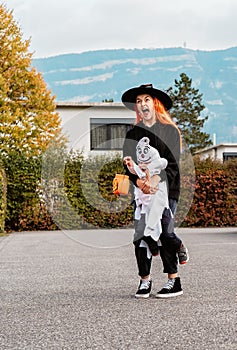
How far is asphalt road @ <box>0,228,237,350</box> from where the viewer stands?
187 inches

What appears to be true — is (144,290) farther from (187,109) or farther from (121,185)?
(187,109)

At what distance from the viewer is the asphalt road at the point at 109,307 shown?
4754 millimetres

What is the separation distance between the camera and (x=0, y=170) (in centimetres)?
1816

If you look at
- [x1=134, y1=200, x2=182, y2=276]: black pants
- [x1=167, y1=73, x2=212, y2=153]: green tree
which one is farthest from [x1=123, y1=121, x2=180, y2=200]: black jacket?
[x1=167, y1=73, x2=212, y2=153]: green tree

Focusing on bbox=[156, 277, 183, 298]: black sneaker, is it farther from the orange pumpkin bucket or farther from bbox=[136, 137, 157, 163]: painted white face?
bbox=[136, 137, 157, 163]: painted white face

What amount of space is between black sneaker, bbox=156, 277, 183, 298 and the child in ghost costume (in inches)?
13.5

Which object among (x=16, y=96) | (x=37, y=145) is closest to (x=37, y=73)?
(x=16, y=96)

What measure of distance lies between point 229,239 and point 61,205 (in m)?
5.42

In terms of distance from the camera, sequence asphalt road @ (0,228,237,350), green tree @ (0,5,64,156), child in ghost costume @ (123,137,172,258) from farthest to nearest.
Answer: green tree @ (0,5,64,156), child in ghost costume @ (123,137,172,258), asphalt road @ (0,228,237,350)

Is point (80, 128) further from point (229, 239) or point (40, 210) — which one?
point (229, 239)

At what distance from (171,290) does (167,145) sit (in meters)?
1.38

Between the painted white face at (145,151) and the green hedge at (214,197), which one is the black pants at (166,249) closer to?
the painted white face at (145,151)

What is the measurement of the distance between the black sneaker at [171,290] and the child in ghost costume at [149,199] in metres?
0.34

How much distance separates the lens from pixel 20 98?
91.7ft
